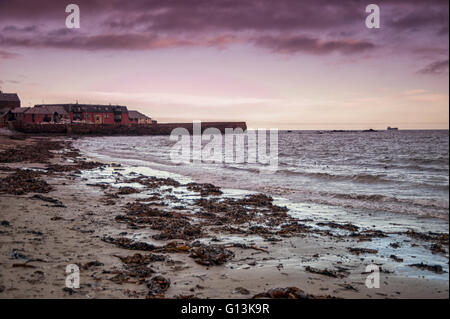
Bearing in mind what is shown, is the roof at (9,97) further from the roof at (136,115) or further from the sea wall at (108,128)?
the roof at (136,115)

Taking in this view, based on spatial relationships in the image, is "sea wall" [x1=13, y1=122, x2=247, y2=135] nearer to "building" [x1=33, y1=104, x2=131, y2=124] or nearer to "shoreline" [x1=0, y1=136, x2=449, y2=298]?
"building" [x1=33, y1=104, x2=131, y2=124]

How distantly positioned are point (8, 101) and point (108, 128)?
111ft

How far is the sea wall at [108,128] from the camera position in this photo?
85825mm

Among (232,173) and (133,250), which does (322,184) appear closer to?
(232,173)

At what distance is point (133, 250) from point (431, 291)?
17.3 feet

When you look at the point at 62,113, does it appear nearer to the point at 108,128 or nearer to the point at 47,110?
the point at 47,110

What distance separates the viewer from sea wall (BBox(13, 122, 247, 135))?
85825 millimetres

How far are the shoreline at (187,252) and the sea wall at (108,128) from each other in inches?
3506

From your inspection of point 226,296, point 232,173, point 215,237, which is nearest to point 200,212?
point 215,237

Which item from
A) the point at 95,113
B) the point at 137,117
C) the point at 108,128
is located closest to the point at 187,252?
the point at 108,128

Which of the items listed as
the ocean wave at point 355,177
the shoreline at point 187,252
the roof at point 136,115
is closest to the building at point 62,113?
the roof at point 136,115

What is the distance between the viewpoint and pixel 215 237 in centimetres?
757

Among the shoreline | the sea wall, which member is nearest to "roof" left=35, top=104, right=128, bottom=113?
the sea wall

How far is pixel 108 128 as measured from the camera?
4242 inches
